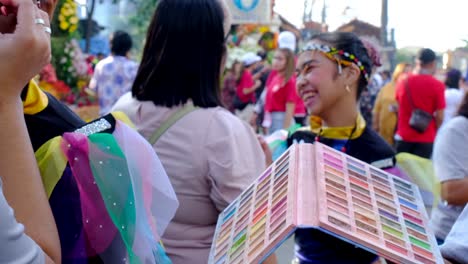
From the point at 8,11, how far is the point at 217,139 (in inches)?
43.5

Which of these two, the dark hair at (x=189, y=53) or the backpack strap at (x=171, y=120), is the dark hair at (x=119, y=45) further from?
the backpack strap at (x=171, y=120)

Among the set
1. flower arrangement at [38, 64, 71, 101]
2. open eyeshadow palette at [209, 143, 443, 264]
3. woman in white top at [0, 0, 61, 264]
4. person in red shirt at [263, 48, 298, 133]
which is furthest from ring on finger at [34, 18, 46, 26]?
person in red shirt at [263, 48, 298, 133]

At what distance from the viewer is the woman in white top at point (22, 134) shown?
1149 millimetres

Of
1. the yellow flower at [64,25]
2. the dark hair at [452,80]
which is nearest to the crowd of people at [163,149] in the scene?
the yellow flower at [64,25]

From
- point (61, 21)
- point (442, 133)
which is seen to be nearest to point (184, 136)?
point (442, 133)

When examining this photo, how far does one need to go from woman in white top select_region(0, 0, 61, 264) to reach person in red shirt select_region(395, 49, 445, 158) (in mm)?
6697

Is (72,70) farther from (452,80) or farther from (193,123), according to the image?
(193,123)

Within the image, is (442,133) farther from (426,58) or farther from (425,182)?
(426,58)

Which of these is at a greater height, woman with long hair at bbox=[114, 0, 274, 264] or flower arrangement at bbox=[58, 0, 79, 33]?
woman with long hair at bbox=[114, 0, 274, 264]

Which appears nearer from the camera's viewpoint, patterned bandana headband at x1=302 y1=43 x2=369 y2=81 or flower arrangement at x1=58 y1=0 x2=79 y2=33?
patterned bandana headband at x1=302 y1=43 x2=369 y2=81

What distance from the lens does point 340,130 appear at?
2.91 m

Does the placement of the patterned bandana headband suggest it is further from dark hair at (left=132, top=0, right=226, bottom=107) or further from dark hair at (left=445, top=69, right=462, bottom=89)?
dark hair at (left=445, top=69, right=462, bottom=89)

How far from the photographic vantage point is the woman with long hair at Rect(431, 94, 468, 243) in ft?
9.49

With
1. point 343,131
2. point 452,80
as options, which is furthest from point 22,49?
point 452,80
